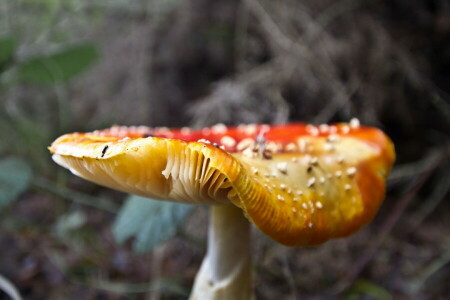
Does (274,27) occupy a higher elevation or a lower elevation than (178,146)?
lower

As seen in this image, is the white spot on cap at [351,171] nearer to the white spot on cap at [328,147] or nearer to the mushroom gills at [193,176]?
the white spot on cap at [328,147]

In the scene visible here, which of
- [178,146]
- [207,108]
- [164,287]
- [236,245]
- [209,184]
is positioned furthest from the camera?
[207,108]

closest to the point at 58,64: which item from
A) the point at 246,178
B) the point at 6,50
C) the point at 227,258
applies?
the point at 6,50

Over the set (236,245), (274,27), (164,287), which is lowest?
(164,287)

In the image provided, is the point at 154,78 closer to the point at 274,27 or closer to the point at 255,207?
the point at 274,27

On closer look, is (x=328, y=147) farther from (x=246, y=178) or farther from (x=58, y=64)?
(x=58, y=64)

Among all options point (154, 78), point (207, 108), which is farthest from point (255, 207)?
point (154, 78)

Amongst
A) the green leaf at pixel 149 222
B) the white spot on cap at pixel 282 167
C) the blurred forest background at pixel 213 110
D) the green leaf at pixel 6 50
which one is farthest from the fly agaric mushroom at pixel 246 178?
the green leaf at pixel 6 50
